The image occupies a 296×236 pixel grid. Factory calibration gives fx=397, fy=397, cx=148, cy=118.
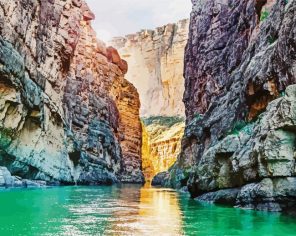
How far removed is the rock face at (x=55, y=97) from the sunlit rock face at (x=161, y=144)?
100 feet

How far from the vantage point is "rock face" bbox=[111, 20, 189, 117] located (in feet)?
458

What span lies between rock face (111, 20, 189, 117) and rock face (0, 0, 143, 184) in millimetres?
55326

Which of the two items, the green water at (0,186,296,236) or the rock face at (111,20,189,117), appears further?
the rock face at (111,20,189,117)

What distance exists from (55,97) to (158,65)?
109m

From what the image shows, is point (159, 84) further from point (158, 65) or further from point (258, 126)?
point (258, 126)

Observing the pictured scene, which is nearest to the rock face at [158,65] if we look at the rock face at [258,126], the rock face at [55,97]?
the rock face at [55,97]

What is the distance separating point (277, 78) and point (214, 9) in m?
40.6

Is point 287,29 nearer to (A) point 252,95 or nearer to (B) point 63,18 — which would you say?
(A) point 252,95

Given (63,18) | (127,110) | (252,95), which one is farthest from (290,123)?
(127,110)

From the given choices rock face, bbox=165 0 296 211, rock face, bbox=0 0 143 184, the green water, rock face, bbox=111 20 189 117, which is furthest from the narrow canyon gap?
the green water

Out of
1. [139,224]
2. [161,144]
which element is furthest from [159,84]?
[139,224]

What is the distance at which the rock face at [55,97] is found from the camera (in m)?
33.2

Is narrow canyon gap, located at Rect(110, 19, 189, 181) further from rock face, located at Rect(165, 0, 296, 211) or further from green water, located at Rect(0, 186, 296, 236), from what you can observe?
green water, located at Rect(0, 186, 296, 236)

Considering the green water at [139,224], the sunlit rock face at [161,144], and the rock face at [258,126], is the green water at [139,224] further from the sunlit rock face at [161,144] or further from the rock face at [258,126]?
the sunlit rock face at [161,144]
